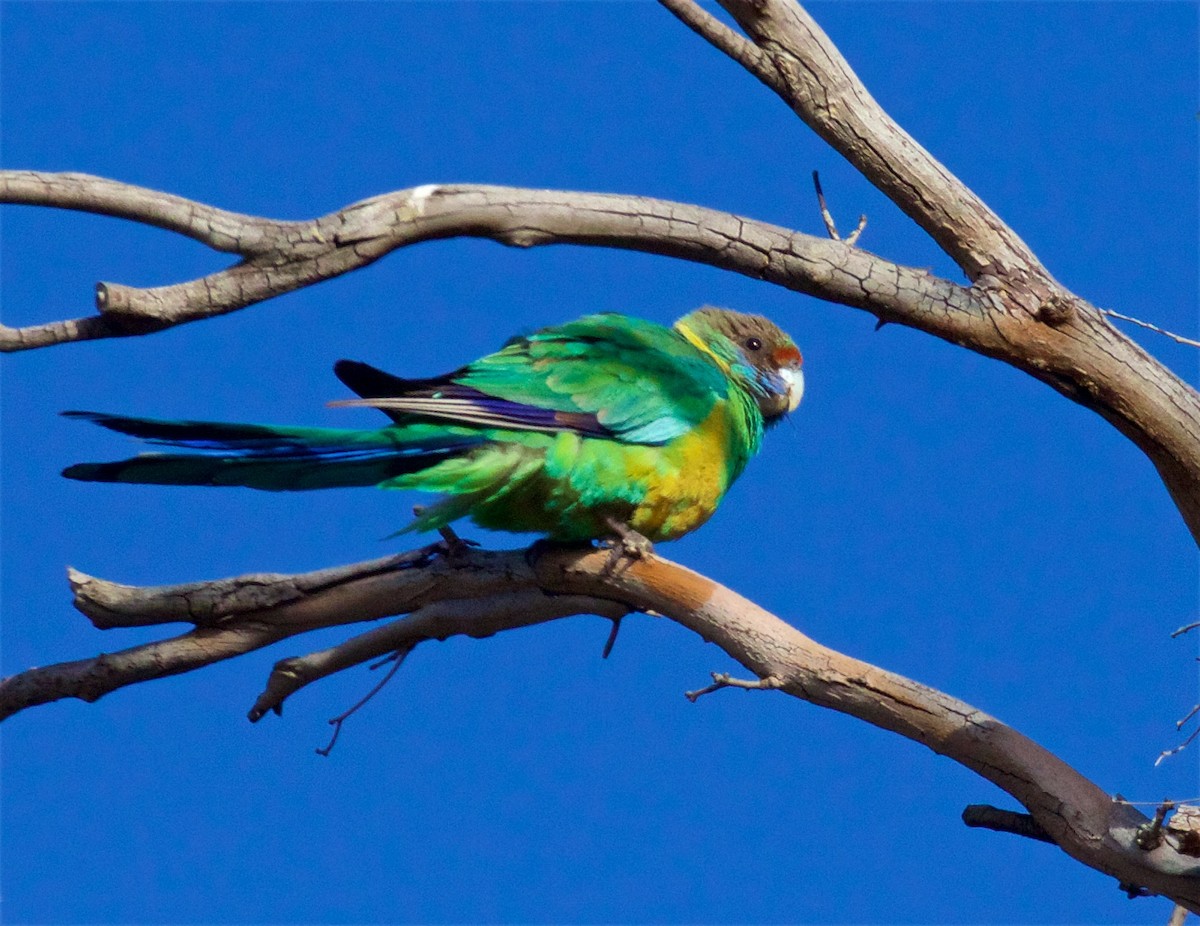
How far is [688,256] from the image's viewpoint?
358 centimetres

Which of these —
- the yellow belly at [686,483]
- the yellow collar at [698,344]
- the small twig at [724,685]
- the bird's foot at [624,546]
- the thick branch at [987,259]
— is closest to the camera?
the small twig at [724,685]

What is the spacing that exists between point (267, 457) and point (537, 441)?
81 centimetres

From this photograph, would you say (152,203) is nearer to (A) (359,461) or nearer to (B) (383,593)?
(A) (359,461)

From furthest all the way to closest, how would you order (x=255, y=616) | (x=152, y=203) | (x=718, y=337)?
(x=718, y=337) < (x=255, y=616) < (x=152, y=203)

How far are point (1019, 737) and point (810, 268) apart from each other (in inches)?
53.4

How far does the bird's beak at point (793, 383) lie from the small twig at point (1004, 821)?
165 centimetres

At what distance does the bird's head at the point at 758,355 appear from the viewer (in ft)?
15.5

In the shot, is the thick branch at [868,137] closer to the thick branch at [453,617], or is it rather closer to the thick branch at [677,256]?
the thick branch at [677,256]

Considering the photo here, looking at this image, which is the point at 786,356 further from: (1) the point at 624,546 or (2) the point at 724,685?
(2) the point at 724,685

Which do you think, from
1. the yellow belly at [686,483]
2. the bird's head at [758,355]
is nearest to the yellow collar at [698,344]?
the bird's head at [758,355]

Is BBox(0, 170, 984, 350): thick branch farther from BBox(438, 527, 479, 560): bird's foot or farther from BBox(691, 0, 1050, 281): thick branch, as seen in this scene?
BBox(438, 527, 479, 560): bird's foot

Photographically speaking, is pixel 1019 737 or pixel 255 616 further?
pixel 255 616

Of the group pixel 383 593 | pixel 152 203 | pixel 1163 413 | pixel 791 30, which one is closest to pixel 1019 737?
pixel 1163 413

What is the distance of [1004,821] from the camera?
3562 mm
